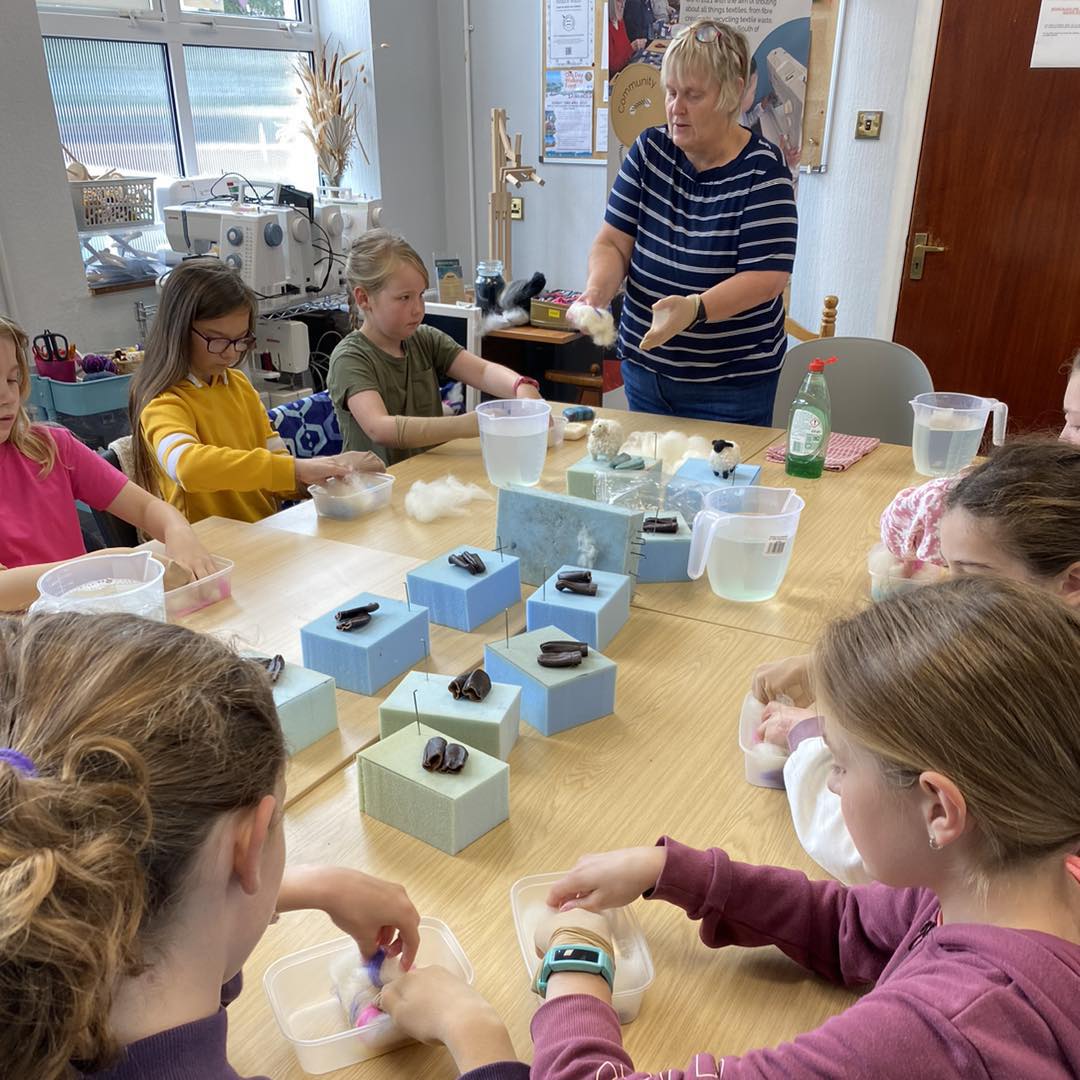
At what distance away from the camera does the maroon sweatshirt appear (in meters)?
0.55

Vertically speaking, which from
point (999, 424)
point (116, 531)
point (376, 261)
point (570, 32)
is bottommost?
point (116, 531)

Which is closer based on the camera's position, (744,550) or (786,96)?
(744,550)

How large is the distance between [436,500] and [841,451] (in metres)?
0.98

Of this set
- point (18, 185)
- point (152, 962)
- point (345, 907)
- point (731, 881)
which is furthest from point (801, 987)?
point (18, 185)

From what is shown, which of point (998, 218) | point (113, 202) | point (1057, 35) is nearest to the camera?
point (1057, 35)

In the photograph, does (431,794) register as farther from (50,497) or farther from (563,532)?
(50,497)

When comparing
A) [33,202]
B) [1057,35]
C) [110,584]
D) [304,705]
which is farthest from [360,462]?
[1057,35]

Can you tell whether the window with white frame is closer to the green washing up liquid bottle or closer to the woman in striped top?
the woman in striped top

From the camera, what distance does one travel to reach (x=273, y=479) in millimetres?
A: 1845

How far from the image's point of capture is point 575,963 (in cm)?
73

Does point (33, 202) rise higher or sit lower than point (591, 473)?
higher

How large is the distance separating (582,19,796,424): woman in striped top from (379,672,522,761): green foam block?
1.20 metres

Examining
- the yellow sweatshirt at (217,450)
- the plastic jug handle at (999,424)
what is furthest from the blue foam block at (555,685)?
the plastic jug handle at (999,424)

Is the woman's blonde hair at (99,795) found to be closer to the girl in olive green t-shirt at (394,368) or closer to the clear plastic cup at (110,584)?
the clear plastic cup at (110,584)
